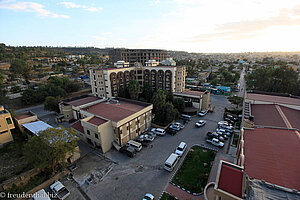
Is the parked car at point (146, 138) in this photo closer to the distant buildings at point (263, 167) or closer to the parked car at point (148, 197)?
the parked car at point (148, 197)

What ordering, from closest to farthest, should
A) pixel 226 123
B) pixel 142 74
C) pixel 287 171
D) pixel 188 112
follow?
pixel 287 171
pixel 226 123
pixel 188 112
pixel 142 74

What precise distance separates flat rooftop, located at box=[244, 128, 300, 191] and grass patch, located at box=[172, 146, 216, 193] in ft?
24.6

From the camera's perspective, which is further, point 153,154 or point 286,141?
point 153,154

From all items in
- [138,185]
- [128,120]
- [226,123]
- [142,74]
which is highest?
[142,74]

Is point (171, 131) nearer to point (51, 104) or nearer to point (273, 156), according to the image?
point (273, 156)

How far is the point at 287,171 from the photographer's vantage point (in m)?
13.5

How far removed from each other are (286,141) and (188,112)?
→ 2490cm

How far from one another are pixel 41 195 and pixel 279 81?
237 ft

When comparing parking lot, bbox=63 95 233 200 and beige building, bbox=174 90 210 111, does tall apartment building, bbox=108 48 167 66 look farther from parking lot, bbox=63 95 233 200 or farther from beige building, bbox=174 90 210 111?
parking lot, bbox=63 95 233 200

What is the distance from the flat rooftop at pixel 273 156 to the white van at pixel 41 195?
2346cm

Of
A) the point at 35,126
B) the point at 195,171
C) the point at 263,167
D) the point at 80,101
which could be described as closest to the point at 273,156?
the point at 263,167

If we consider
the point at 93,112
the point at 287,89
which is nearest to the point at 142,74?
the point at 93,112

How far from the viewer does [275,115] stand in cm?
2664

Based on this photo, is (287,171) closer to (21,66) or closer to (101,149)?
(101,149)
